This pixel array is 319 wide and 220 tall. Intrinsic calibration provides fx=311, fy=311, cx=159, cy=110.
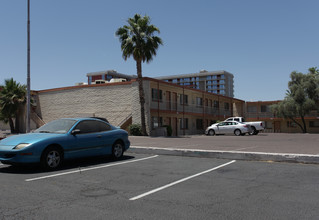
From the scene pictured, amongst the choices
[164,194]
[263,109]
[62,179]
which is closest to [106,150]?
[62,179]

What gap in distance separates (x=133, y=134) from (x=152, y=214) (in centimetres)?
2601

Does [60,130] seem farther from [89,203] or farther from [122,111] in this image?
[122,111]

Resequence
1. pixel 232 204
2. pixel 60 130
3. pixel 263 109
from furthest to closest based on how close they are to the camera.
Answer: pixel 263 109
pixel 60 130
pixel 232 204

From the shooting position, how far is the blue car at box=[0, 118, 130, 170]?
25.8 feet

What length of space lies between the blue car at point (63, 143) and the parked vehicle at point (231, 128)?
23.7 meters

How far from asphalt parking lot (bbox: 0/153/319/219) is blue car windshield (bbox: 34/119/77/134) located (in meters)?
1.07

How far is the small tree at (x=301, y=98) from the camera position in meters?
50.0

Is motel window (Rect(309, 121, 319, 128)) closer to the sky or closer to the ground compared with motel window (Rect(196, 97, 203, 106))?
closer to the ground

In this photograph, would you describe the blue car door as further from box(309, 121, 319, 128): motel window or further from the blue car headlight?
box(309, 121, 319, 128): motel window

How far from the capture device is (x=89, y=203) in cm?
511

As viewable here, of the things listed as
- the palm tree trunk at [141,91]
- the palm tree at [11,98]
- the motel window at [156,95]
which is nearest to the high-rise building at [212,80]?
the motel window at [156,95]

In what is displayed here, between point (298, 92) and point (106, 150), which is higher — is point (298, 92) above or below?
above

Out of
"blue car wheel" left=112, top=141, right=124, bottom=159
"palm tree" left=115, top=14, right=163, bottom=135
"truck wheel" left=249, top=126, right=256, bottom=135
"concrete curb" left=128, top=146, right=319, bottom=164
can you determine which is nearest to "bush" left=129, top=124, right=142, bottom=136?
"palm tree" left=115, top=14, right=163, bottom=135

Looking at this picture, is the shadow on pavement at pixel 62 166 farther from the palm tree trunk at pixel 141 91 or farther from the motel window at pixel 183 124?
the motel window at pixel 183 124
